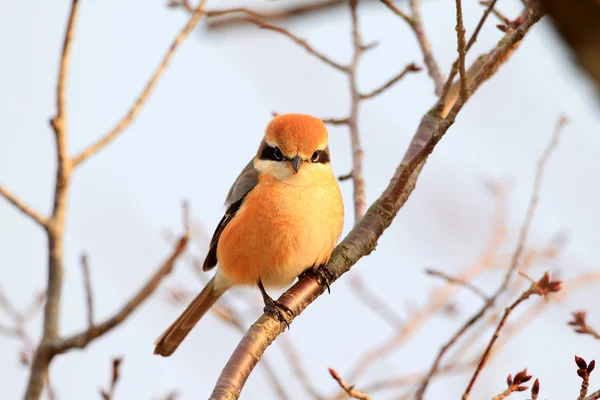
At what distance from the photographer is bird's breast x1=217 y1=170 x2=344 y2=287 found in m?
3.81

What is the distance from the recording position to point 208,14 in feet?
10.5

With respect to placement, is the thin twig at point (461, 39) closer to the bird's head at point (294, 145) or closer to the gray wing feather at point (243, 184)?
the bird's head at point (294, 145)

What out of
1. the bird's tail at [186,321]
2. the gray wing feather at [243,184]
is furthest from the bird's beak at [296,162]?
the bird's tail at [186,321]

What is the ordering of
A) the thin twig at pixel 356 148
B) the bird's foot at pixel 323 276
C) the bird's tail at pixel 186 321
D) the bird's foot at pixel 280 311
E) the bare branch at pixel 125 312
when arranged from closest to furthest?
the bare branch at pixel 125 312
the bird's foot at pixel 280 311
the bird's foot at pixel 323 276
the thin twig at pixel 356 148
the bird's tail at pixel 186 321

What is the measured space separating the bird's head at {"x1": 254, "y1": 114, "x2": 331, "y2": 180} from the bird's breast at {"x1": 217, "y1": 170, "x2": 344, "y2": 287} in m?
0.08

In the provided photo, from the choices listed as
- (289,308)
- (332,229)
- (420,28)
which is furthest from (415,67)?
(289,308)

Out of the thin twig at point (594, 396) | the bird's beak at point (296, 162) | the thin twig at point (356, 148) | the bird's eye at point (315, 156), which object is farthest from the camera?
the bird's eye at point (315, 156)

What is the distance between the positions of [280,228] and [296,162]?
0.38 metres

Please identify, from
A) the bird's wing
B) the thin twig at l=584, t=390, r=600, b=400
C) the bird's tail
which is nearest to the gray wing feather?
the bird's wing

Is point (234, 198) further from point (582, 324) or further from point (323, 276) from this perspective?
point (582, 324)

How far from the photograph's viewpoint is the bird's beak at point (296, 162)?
3.96 meters

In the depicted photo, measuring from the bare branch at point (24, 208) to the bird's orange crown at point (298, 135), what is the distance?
1.57 meters

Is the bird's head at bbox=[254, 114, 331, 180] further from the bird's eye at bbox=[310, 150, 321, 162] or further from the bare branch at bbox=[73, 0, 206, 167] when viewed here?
the bare branch at bbox=[73, 0, 206, 167]

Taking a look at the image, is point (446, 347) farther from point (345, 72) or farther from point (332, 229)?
point (345, 72)
